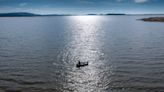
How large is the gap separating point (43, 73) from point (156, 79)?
23330 millimetres

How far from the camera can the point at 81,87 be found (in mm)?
37344

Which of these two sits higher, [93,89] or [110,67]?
[110,67]

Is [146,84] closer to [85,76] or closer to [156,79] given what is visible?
[156,79]

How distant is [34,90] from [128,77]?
738 inches

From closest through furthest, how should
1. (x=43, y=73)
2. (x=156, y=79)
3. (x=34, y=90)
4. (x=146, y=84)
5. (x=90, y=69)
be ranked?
1. (x=34, y=90)
2. (x=146, y=84)
3. (x=156, y=79)
4. (x=43, y=73)
5. (x=90, y=69)

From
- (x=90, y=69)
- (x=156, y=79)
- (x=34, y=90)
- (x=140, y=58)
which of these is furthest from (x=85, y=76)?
(x=140, y=58)

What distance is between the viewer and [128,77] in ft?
139

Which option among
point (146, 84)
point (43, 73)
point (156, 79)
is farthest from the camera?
point (43, 73)

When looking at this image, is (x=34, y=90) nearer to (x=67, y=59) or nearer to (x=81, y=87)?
(x=81, y=87)

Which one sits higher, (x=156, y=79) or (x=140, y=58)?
(x=140, y=58)

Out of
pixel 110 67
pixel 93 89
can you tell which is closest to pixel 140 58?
pixel 110 67

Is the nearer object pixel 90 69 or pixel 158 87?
pixel 158 87

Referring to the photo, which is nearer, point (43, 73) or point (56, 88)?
point (56, 88)

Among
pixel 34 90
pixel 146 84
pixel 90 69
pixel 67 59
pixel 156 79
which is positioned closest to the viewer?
pixel 34 90
